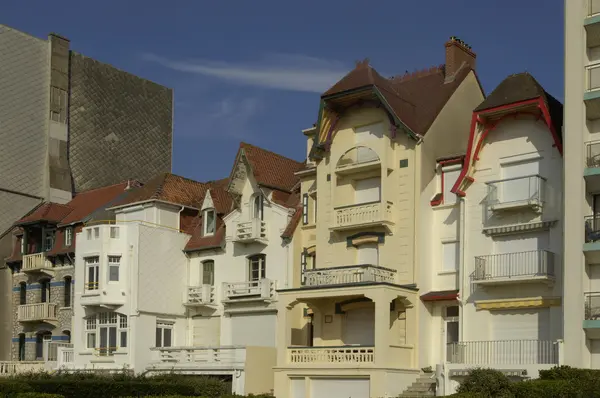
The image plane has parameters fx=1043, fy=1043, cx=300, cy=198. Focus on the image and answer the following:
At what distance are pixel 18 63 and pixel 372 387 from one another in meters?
32.6

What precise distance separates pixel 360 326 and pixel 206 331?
964cm

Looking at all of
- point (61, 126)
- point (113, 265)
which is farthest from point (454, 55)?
point (61, 126)

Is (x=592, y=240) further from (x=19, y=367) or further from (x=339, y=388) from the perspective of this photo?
(x=19, y=367)

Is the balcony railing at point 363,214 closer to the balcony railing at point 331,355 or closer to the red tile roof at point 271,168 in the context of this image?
the balcony railing at point 331,355

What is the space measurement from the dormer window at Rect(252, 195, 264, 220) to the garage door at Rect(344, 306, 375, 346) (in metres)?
7.25

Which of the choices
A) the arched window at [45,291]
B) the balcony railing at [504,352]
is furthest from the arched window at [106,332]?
the balcony railing at [504,352]

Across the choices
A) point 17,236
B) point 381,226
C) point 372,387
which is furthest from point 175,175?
point 372,387

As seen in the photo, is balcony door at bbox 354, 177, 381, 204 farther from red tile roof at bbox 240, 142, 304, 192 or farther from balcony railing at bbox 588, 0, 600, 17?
balcony railing at bbox 588, 0, 600, 17

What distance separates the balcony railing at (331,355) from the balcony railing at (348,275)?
8.39 ft

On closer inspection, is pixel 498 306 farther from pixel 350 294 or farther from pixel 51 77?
pixel 51 77

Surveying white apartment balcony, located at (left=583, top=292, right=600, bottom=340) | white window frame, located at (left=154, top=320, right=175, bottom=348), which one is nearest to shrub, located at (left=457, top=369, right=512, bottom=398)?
white apartment balcony, located at (left=583, top=292, right=600, bottom=340)

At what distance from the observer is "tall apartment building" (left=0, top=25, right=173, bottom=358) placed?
2320 inches

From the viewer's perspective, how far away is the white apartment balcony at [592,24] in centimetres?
3478

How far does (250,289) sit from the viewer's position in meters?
45.8
